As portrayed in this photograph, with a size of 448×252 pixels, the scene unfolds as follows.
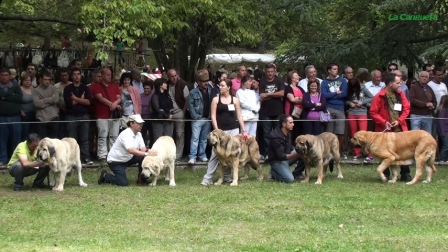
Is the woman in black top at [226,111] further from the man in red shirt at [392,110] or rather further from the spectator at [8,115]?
the spectator at [8,115]

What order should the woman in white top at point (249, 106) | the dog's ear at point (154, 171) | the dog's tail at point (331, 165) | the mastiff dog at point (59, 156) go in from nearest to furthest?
the mastiff dog at point (59, 156) → the dog's ear at point (154, 171) → the dog's tail at point (331, 165) → the woman in white top at point (249, 106)

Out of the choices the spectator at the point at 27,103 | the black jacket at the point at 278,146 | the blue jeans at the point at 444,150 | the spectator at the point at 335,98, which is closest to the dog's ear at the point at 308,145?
the black jacket at the point at 278,146

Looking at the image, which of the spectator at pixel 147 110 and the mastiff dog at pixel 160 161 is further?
the spectator at pixel 147 110

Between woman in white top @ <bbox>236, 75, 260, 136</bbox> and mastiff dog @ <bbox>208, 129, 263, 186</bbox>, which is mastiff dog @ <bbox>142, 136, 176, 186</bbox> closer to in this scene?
mastiff dog @ <bbox>208, 129, 263, 186</bbox>

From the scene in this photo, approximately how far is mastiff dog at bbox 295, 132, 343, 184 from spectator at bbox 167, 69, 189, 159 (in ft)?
10.7

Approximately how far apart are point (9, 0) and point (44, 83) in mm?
5268

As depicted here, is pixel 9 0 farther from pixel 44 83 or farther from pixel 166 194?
pixel 166 194

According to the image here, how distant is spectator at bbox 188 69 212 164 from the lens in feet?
57.5

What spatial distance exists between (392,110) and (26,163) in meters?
6.64

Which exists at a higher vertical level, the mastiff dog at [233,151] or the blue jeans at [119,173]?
the mastiff dog at [233,151]

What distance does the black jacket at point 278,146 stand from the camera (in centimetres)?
1548

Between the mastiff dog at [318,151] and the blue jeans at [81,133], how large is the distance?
14.8 feet

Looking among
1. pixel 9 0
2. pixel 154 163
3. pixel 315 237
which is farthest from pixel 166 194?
pixel 9 0

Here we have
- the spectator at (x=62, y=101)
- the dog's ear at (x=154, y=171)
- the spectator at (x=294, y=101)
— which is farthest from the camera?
the spectator at (x=294, y=101)
